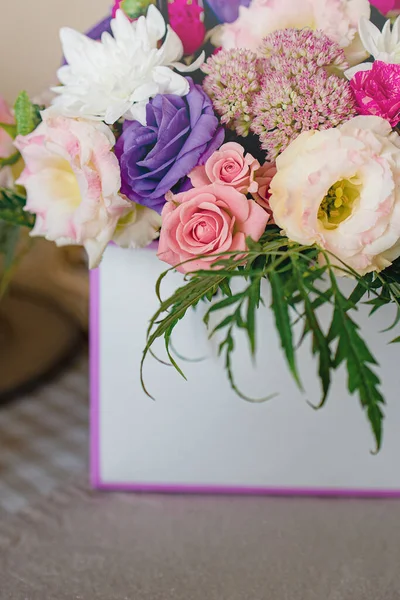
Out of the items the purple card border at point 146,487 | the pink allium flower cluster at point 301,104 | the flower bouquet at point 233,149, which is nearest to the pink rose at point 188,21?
the flower bouquet at point 233,149

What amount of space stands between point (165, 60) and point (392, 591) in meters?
0.38

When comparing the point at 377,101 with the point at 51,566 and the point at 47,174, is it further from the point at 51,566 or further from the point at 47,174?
the point at 51,566

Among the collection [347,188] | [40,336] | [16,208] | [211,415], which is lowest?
[40,336]

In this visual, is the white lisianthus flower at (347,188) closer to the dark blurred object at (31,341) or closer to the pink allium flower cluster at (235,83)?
the pink allium flower cluster at (235,83)

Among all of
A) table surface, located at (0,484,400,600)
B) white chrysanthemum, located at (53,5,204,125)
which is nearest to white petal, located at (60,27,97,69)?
white chrysanthemum, located at (53,5,204,125)

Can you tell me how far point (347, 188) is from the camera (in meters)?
0.39

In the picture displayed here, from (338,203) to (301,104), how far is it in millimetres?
64

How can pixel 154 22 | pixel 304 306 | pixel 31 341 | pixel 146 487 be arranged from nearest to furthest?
1. pixel 304 306
2. pixel 154 22
3. pixel 146 487
4. pixel 31 341

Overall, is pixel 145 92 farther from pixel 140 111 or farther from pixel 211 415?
pixel 211 415

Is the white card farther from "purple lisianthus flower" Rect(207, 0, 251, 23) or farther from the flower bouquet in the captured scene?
"purple lisianthus flower" Rect(207, 0, 251, 23)

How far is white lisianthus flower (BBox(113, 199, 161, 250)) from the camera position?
0.45 metres

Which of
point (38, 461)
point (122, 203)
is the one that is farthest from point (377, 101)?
point (38, 461)

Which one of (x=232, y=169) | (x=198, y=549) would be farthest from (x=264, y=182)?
(x=198, y=549)

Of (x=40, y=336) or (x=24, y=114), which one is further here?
(x=40, y=336)
